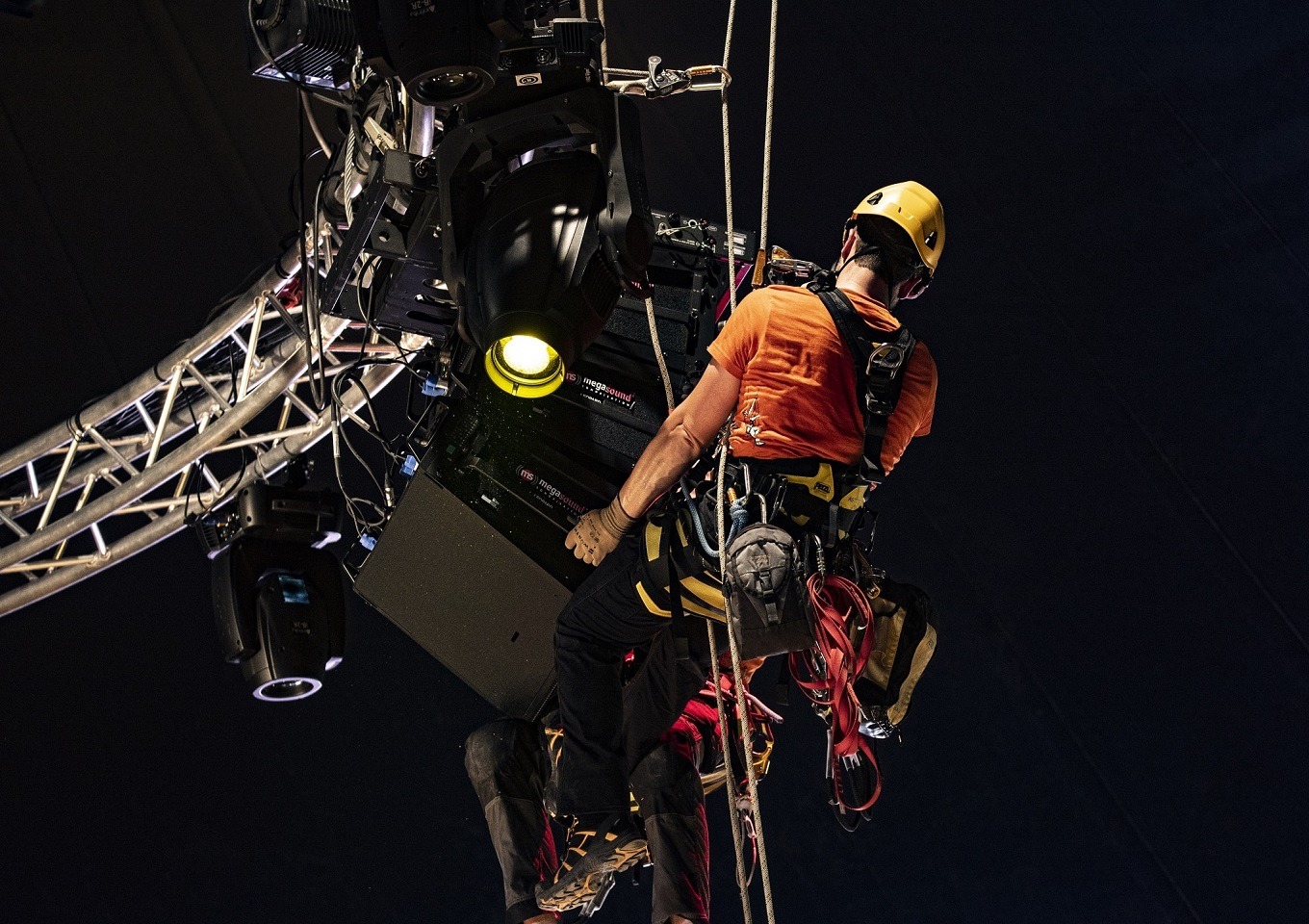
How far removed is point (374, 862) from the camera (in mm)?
5762

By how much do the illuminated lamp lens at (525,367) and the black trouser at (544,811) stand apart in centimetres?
115

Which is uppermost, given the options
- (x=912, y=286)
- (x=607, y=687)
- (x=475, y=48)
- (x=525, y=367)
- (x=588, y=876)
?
(x=475, y=48)

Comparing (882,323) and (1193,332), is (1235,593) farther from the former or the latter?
(882,323)

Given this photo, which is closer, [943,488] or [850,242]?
[850,242]

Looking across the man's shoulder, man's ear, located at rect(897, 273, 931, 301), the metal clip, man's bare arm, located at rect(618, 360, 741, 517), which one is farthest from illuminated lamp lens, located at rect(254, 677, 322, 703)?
man's ear, located at rect(897, 273, 931, 301)

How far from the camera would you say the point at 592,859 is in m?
3.52

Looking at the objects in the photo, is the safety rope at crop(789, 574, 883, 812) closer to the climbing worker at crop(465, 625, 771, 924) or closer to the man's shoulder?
the climbing worker at crop(465, 625, 771, 924)

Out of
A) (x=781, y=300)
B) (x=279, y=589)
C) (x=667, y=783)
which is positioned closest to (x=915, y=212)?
(x=781, y=300)

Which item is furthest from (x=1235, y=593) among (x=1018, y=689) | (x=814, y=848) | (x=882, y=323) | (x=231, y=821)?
(x=231, y=821)

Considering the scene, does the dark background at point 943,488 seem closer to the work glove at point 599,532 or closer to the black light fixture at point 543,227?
A: the work glove at point 599,532

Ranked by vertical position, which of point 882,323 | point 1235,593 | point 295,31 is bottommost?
point 1235,593

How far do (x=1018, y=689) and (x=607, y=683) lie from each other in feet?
7.45

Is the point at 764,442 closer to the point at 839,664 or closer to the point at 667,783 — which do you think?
the point at 839,664

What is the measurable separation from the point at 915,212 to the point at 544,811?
1.93 m
